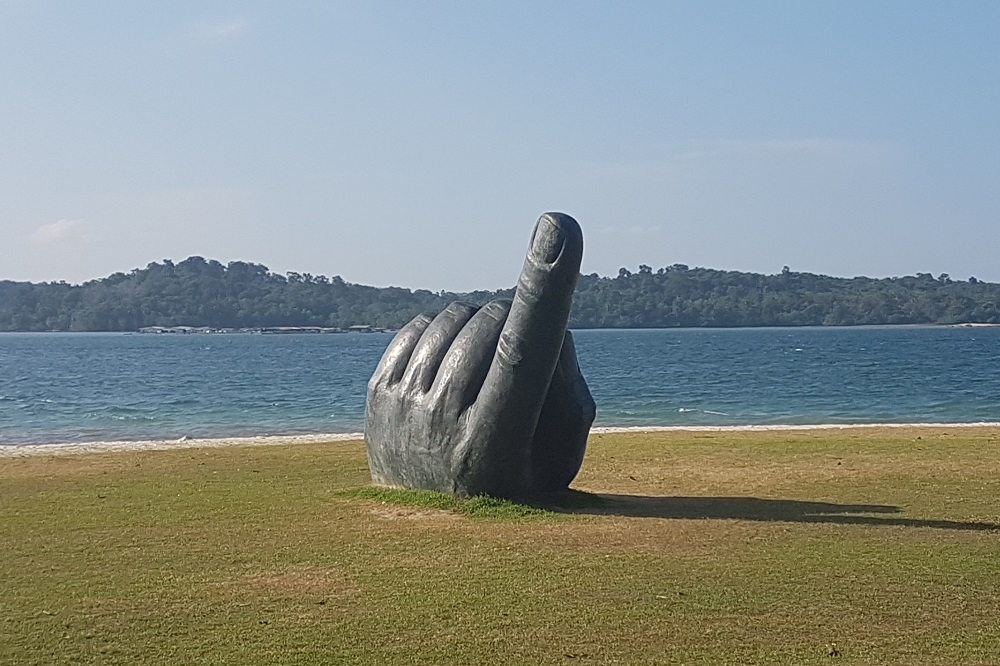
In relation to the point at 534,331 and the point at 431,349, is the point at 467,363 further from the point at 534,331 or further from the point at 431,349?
the point at 534,331

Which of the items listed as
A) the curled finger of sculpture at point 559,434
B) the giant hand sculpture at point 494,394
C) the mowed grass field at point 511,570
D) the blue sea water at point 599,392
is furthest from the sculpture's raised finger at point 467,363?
the blue sea water at point 599,392

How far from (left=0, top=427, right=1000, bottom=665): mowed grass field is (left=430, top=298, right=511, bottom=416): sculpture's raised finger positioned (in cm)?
135

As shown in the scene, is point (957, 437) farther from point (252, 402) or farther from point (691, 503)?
point (252, 402)

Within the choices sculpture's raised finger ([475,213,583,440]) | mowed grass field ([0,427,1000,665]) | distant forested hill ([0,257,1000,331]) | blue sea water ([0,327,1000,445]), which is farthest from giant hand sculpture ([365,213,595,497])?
distant forested hill ([0,257,1000,331])

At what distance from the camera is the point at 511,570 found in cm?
1148

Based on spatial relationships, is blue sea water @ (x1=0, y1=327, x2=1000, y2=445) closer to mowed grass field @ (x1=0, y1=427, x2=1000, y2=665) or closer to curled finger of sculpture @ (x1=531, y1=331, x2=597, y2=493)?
mowed grass field @ (x1=0, y1=427, x2=1000, y2=665)

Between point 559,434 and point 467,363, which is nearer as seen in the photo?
point 467,363

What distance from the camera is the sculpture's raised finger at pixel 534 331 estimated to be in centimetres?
1404

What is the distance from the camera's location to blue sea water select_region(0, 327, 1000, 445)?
1544 inches

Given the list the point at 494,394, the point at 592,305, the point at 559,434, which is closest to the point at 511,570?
the point at 494,394

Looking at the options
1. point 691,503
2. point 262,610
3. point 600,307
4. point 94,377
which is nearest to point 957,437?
point 691,503

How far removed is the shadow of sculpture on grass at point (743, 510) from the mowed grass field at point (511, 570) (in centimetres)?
6

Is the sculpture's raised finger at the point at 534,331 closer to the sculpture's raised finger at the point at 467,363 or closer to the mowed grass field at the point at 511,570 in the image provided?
the sculpture's raised finger at the point at 467,363

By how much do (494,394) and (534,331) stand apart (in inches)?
36.0
